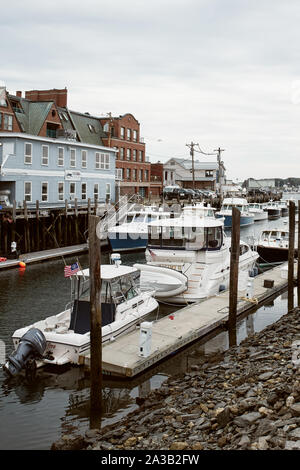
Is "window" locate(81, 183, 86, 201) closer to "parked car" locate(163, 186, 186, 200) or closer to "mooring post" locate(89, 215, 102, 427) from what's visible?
"parked car" locate(163, 186, 186, 200)

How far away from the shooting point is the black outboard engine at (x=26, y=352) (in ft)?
43.4

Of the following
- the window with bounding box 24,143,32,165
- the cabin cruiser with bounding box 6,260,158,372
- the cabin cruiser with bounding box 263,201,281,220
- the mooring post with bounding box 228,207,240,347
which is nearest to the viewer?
the cabin cruiser with bounding box 6,260,158,372

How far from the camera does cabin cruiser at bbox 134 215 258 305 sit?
20.6 m

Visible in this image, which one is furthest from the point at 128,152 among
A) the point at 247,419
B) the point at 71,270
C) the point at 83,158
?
the point at 247,419

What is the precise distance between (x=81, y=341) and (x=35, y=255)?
65.1ft

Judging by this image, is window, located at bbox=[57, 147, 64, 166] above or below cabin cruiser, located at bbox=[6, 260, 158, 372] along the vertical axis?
above

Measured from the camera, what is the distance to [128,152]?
199 ft

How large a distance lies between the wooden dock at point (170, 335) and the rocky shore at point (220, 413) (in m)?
1.00

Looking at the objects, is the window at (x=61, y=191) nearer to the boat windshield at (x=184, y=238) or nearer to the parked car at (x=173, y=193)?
the boat windshield at (x=184, y=238)

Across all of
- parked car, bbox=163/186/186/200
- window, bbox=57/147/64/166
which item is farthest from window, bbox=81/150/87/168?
parked car, bbox=163/186/186/200

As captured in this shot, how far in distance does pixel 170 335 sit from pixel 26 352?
4878 millimetres

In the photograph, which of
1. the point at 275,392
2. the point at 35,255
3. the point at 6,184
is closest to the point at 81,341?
the point at 275,392

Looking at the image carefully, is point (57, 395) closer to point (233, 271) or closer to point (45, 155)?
point (233, 271)

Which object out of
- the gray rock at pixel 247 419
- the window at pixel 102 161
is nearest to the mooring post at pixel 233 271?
the gray rock at pixel 247 419
